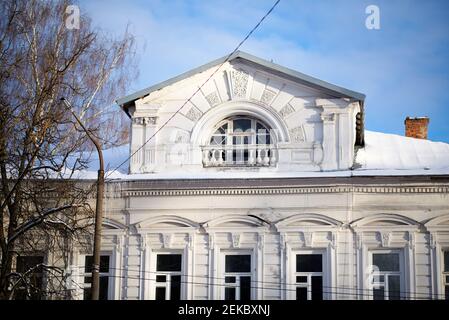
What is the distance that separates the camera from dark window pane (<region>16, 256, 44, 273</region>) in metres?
21.3

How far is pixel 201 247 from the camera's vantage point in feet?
69.6

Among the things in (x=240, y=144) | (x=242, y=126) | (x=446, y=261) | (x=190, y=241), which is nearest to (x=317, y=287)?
(x=446, y=261)

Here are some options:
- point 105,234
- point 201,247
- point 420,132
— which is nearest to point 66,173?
point 105,234

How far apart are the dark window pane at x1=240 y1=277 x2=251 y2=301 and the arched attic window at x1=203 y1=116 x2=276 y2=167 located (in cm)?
277

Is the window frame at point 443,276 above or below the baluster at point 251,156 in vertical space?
below

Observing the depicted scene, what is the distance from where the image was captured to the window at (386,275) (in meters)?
20.5

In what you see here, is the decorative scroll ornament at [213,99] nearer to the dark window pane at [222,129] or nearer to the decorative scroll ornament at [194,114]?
the decorative scroll ornament at [194,114]

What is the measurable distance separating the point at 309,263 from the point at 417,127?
674 centimetres

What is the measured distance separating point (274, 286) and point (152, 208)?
3427mm

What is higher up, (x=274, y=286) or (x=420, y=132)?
(x=420, y=132)

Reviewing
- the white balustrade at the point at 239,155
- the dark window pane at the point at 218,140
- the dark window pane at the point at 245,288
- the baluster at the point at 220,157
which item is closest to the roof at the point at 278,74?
the dark window pane at the point at 218,140

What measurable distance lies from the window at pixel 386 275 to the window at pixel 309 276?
4.01 ft

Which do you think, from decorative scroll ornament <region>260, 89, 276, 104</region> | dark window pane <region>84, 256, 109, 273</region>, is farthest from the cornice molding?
decorative scroll ornament <region>260, 89, 276, 104</region>
